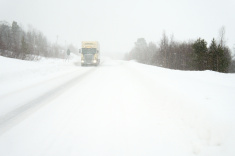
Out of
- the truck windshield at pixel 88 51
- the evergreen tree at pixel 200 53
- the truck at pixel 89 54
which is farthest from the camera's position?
the evergreen tree at pixel 200 53

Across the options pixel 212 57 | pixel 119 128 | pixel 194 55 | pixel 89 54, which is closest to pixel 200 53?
pixel 194 55

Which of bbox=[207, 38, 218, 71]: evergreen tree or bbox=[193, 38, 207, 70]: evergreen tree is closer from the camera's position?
bbox=[207, 38, 218, 71]: evergreen tree

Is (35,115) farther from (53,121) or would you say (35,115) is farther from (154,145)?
(154,145)

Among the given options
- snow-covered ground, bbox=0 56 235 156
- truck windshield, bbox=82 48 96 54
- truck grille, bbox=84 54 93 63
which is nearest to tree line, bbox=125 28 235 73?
truck windshield, bbox=82 48 96 54

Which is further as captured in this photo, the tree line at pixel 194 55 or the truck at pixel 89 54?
the tree line at pixel 194 55

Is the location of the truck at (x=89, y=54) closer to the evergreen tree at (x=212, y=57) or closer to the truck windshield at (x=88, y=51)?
the truck windshield at (x=88, y=51)

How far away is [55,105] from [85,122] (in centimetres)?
154

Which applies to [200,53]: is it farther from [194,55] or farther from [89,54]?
[89,54]

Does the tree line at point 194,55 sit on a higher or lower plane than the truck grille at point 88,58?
higher

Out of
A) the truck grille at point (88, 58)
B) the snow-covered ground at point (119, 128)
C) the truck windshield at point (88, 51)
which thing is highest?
the truck windshield at point (88, 51)

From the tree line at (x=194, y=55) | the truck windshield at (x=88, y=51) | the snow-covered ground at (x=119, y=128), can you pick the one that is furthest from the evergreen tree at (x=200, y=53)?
the snow-covered ground at (x=119, y=128)

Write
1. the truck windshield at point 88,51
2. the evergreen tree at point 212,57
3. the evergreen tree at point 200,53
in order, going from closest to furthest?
the truck windshield at point 88,51 → the evergreen tree at point 212,57 → the evergreen tree at point 200,53

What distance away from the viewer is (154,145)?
2.30 meters

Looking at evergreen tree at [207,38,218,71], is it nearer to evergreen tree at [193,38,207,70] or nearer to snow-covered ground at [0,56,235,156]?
evergreen tree at [193,38,207,70]
